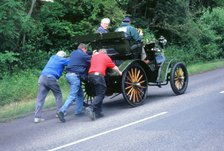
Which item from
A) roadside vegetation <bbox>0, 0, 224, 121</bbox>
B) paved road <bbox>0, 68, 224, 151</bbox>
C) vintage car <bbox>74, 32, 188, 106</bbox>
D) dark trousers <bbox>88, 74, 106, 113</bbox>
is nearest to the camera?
paved road <bbox>0, 68, 224, 151</bbox>

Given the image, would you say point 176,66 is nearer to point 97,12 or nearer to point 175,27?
point 97,12

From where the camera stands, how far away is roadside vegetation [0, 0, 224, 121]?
54.3 ft

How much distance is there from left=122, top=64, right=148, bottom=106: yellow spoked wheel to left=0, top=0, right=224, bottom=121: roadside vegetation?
2093 mm

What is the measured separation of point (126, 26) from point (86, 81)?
81.1 inches

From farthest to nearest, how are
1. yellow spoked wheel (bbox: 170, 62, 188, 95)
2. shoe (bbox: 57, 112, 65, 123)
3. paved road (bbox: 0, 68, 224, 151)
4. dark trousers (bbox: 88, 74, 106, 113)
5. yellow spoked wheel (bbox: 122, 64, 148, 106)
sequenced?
yellow spoked wheel (bbox: 170, 62, 188, 95) → yellow spoked wheel (bbox: 122, 64, 148, 106) → dark trousers (bbox: 88, 74, 106, 113) → shoe (bbox: 57, 112, 65, 123) → paved road (bbox: 0, 68, 224, 151)

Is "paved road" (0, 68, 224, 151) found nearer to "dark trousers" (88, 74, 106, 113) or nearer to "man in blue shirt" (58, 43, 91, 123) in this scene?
"dark trousers" (88, 74, 106, 113)

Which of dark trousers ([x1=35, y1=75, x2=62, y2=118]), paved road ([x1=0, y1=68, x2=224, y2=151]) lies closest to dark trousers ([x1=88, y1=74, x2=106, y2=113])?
paved road ([x1=0, y1=68, x2=224, y2=151])

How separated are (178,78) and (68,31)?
7.79 metres

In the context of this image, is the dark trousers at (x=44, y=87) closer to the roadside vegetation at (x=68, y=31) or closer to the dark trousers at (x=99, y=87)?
the dark trousers at (x=99, y=87)

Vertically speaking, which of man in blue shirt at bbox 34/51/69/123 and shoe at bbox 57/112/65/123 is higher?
Answer: man in blue shirt at bbox 34/51/69/123

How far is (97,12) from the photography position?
21344 millimetres

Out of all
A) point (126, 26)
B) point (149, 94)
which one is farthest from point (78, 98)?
point (149, 94)

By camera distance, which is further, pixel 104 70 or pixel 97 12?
pixel 97 12

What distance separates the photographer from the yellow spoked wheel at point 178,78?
45.8ft
